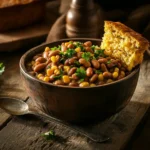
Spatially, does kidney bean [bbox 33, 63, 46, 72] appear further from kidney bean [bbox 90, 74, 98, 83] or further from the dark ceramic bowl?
kidney bean [bbox 90, 74, 98, 83]

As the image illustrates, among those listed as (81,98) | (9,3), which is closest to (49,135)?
(81,98)

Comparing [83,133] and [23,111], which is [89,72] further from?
[23,111]

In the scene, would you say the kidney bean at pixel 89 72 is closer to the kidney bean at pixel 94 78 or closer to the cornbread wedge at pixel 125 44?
the kidney bean at pixel 94 78

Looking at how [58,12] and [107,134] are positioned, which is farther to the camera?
[58,12]

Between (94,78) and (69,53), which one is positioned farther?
(69,53)

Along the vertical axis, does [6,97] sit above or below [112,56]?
below

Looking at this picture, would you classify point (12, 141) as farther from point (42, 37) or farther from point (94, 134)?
point (42, 37)

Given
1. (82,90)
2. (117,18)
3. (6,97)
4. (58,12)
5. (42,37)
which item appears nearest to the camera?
(82,90)

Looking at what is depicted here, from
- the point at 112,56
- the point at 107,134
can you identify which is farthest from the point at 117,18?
the point at 107,134
